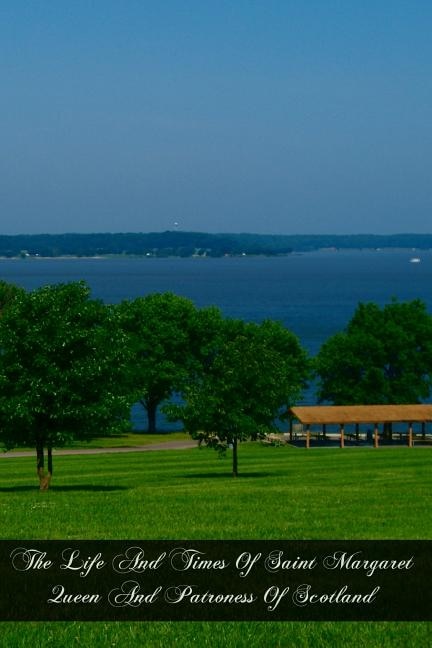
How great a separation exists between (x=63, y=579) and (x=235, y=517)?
396 inches

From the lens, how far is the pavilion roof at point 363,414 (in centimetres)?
8262

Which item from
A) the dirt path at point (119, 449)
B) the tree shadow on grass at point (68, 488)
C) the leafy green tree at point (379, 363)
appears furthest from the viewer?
the leafy green tree at point (379, 363)

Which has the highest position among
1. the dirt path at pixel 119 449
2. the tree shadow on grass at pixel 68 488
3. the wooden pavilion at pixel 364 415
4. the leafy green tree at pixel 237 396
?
the leafy green tree at pixel 237 396

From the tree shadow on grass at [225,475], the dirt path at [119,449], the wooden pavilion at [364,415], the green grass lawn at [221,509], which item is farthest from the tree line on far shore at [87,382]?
the wooden pavilion at [364,415]

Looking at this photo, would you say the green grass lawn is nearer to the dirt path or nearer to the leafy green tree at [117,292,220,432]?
Answer: the dirt path

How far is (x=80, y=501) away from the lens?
3256cm

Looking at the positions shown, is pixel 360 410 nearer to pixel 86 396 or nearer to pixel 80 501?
pixel 86 396

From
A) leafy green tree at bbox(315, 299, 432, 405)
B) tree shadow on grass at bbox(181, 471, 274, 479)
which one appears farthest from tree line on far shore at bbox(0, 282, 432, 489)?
leafy green tree at bbox(315, 299, 432, 405)

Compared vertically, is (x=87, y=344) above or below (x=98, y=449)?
above

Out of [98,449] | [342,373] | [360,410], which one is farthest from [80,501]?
[342,373]

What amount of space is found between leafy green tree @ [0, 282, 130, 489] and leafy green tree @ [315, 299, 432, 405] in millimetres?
56923

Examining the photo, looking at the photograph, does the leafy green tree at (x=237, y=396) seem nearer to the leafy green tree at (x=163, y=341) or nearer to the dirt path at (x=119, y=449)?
the dirt path at (x=119, y=449)

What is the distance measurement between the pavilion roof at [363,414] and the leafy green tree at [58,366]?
44.9 meters

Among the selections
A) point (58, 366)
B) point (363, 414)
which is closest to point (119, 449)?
point (363, 414)
